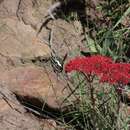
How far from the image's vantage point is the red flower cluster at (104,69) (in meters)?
2.77

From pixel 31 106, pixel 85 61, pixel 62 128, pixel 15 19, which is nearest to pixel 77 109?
pixel 62 128

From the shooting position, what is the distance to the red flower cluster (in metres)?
2.77

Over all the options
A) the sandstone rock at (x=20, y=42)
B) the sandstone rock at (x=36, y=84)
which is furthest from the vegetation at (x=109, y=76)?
the sandstone rock at (x=20, y=42)

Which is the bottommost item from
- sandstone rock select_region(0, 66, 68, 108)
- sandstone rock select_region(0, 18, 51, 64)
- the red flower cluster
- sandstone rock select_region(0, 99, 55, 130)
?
sandstone rock select_region(0, 99, 55, 130)

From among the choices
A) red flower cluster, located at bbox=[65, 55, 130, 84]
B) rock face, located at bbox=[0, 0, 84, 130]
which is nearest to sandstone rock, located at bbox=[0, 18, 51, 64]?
rock face, located at bbox=[0, 0, 84, 130]

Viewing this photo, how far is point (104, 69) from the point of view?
283 centimetres

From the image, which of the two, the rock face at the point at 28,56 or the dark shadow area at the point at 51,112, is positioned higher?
the rock face at the point at 28,56

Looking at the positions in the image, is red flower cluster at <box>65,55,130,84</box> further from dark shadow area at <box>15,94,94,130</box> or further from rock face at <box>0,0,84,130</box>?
rock face at <box>0,0,84,130</box>

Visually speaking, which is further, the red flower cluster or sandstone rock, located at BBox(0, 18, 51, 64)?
sandstone rock, located at BBox(0, 18, 51, 64)

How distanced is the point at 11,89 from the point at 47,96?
1.05 feet

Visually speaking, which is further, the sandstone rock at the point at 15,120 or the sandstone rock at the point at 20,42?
the sandstone rock at the point at 20,42

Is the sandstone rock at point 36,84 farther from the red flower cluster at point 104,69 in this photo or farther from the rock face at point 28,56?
the red flower cluster at point 104,69

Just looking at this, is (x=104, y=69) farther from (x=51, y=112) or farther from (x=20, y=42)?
(x=20, y=42)

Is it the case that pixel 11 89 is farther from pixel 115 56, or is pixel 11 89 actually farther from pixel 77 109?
pixel 115 56
